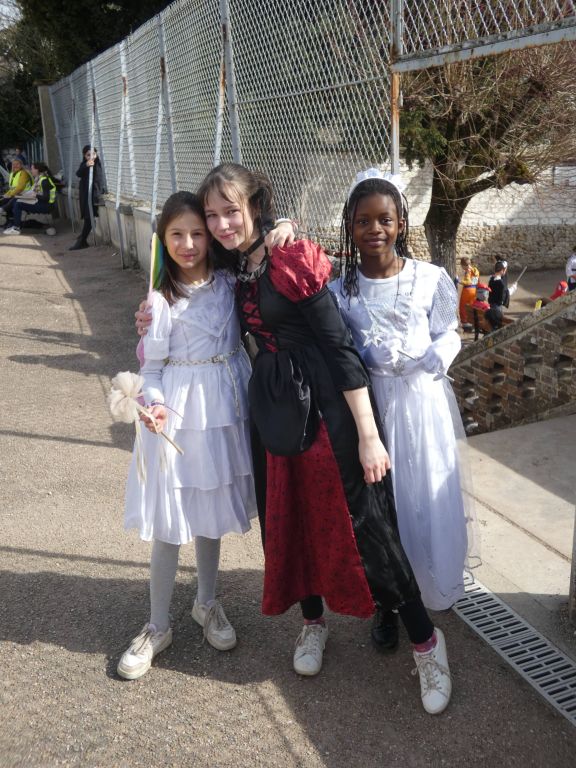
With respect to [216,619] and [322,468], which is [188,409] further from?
[216,619]

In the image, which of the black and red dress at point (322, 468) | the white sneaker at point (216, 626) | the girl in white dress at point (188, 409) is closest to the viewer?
the black and red dress at point (322, 468)

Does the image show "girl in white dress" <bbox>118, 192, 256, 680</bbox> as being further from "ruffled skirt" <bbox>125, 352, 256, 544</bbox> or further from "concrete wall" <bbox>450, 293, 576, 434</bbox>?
"concrete wall" <bbox>450, 293, 576, 434</bbox>

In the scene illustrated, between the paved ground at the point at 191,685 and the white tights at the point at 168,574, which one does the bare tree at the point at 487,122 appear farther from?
the white tights at the point at 168,574

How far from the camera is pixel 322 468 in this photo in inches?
96.7

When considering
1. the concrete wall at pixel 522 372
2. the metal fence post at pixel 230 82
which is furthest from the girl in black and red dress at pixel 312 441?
the concrete wall at pixel 522 372

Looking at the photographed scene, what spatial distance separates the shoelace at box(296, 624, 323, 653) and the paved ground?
0.09m

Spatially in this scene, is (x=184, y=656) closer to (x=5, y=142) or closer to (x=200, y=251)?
(x=200, y=251)

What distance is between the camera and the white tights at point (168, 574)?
278cm

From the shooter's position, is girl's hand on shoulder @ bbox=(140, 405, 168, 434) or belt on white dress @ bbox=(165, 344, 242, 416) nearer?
girl's hand on shoulder @ bbox=(140, 405, 168, 434)

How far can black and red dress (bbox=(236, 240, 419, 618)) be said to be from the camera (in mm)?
2365

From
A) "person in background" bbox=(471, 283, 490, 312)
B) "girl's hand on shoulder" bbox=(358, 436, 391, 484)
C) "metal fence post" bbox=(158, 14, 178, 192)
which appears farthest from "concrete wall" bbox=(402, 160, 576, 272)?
"girl's hand on shoulder" bbox=(358, 436, 391, 484)

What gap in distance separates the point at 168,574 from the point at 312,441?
32.8 inches

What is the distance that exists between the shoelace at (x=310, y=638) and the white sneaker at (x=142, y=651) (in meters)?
0.52

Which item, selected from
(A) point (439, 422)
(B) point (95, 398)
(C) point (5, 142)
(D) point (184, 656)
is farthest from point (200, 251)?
(C) point (5, 142)
